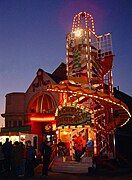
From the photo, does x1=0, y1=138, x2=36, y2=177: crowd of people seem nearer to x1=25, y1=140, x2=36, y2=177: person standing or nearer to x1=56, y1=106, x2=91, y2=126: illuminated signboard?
x1=25, y1=140, x2=36, y2=177: person standing

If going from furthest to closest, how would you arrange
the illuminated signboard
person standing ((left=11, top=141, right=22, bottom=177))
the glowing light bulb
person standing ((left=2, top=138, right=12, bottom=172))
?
the glowing light bulb < the illuminated signboard < person standing ((left=2, top=138, right=12, bottom=172)) < person standing ((left=11, top=141, right=22, bottom=177))

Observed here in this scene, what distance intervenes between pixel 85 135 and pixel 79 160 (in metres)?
3.32

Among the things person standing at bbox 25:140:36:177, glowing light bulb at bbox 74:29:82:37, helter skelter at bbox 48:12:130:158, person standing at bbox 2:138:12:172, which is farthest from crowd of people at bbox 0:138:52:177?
glowing light bulb at bbox 74:29:82:37

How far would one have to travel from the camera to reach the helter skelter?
21.8m

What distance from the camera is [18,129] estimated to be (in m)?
29.7

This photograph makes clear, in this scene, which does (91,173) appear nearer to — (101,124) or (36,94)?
(101,124)

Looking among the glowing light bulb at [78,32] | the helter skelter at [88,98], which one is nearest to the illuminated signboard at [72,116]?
the helter skelter at [88,98]

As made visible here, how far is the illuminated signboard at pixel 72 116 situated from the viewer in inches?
862

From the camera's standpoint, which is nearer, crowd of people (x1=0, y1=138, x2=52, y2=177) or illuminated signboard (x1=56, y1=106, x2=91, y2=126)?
crowd of people (x1=0, y1=138, x2=52, y2=177)

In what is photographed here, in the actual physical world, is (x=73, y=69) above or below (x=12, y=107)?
above

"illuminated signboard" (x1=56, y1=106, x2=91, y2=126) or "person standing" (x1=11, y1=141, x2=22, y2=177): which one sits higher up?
"illuminated signboard" (x1=56, y1=106, x2=91, y2=126)

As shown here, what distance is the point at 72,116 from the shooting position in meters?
22.5

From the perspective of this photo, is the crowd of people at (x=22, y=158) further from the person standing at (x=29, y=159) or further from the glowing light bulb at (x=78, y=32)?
the glowing light bulb at (x=78, y=32)

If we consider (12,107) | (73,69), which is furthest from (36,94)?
(73,69)
